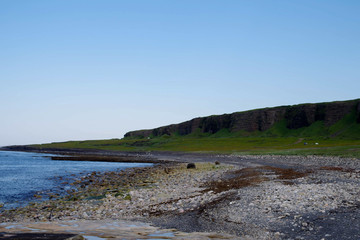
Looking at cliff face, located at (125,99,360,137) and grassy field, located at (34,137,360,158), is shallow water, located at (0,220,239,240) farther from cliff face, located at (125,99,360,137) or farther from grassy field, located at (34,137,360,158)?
cliff face, located at (125,99,360,137)

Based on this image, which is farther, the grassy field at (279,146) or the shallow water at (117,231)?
the grassy field at (279,146)

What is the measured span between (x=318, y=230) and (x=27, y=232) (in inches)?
435

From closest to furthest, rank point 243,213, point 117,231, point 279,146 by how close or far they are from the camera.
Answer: point 117,231, point 243,213, point 279,146

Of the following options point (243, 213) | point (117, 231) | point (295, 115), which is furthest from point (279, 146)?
point (117, 231)

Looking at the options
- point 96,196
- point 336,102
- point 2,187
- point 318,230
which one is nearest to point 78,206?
point 96,196

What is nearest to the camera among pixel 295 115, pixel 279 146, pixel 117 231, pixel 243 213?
pixel 117 231

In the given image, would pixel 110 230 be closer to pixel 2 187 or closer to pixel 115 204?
pixel 115 204

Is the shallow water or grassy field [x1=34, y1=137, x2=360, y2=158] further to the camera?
grassy field [x1=34, y1=137, x2=360, y2=158]

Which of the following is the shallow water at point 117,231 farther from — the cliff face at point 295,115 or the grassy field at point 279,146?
the cliff face at point 295,115

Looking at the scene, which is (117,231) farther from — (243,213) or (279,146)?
(279,146)

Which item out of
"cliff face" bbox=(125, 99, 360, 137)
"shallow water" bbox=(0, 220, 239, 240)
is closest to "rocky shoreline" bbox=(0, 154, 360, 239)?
"shallow water" bbox=(0, 220, 239, 240)

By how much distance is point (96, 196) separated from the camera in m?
25.3

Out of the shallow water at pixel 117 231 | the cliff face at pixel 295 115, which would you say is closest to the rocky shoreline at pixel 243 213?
the shallow water at pixel 117 231

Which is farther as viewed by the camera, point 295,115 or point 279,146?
point 295,115
